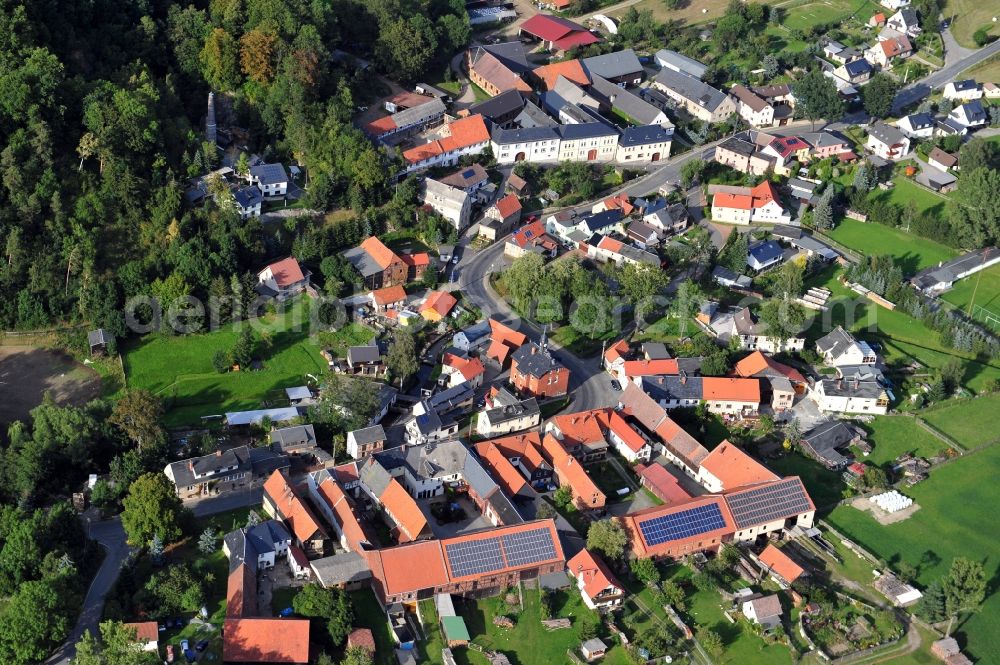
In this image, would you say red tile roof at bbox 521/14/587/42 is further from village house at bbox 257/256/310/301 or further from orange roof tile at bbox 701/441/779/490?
orange roof tile at bbox 701/441/779/490

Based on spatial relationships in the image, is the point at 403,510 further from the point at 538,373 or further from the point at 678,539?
the point at 678,539

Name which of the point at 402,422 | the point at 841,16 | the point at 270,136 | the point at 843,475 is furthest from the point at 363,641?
the point at 841,16

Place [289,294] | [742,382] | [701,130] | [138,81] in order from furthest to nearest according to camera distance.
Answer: [701,130] → [138,81] → [289,294] → [742,382]

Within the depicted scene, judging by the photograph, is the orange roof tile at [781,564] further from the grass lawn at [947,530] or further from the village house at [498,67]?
the village house at [498,67]

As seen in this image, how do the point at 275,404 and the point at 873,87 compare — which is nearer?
the point at 275,404

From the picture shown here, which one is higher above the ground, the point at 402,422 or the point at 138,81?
the point at 138,81

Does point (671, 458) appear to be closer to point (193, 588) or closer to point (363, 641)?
point (363, 641)

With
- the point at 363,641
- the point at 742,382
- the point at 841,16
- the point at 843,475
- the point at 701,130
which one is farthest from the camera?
the point at 841,16
